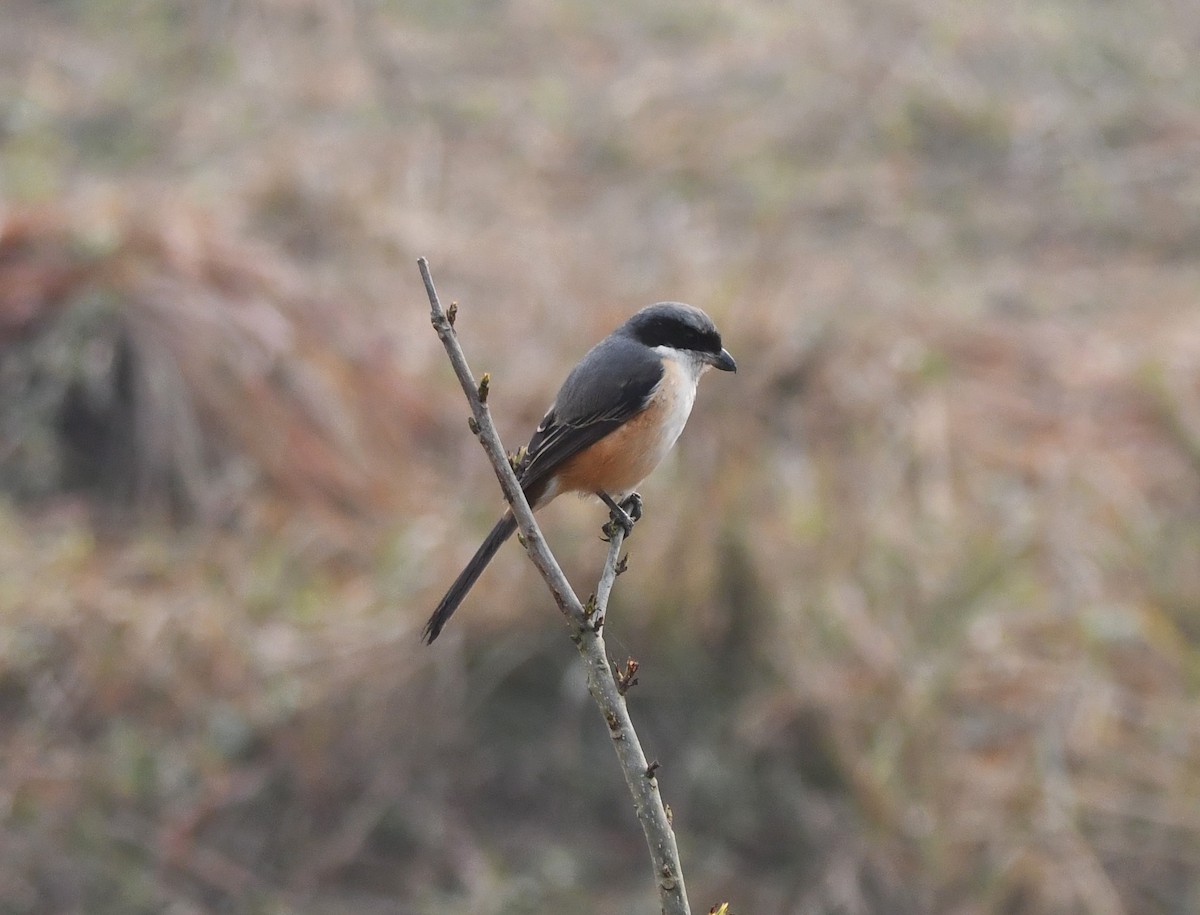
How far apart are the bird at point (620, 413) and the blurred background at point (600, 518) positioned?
1.65m

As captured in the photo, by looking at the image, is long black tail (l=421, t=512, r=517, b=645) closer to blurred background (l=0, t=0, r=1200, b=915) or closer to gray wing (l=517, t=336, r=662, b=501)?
gray wing (l=517, t=336, r=662, b=501)

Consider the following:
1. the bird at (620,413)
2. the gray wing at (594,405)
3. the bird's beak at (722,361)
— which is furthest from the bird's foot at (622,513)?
the bird's beak at (722,361)

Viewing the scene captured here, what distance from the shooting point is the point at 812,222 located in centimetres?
888

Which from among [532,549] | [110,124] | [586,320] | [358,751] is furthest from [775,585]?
[110,124]

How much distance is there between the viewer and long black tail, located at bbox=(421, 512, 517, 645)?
7.80 ft

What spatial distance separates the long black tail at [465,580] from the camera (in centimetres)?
238

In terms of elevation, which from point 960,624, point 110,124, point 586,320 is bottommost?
point 960,624

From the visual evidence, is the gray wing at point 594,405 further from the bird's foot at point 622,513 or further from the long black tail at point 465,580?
the long black tail at point 465,580

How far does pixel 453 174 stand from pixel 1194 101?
4.69 meters

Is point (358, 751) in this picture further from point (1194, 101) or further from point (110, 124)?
point (1194, 101)

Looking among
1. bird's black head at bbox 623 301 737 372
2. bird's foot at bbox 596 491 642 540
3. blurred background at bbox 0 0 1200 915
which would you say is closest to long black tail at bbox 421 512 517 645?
bird's foot at bbox 596 491 642 540

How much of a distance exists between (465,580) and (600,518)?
97.3 inches

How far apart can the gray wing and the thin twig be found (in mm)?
1222

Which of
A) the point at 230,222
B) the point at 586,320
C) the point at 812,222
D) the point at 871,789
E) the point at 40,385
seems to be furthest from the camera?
the point at 812,222
